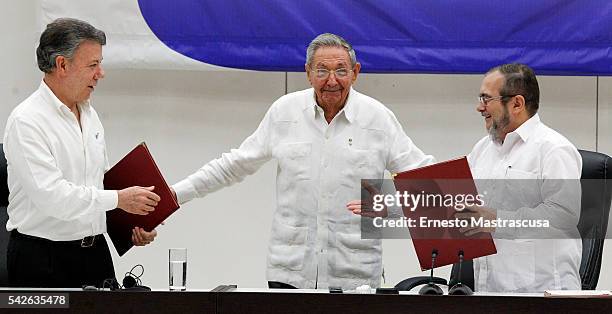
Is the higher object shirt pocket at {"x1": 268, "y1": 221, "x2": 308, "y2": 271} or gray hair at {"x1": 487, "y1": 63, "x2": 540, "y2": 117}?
gray hair at {"x1": 487, "y1": 63, "x2": 540, "y2": 117}

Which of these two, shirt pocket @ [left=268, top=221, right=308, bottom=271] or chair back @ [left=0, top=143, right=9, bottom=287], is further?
chair back @ [left=0, top=143, right=9, bottom=287]

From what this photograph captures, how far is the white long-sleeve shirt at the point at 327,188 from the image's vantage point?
129 inches

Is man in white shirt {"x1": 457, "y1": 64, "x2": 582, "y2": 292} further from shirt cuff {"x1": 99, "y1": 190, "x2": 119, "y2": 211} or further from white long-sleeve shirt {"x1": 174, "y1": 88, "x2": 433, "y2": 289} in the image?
shirt cuff {"x1": 99, "y1": 190, "x2": 119, "y2": 211}

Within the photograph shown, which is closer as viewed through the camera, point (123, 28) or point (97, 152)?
point (97, 152)

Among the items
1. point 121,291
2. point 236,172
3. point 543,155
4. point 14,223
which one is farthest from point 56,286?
point 543,155

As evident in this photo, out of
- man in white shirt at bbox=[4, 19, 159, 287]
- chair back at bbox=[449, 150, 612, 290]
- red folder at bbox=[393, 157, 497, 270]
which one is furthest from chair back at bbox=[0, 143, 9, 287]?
chair back at bbox=[449, 150, 612, 290]

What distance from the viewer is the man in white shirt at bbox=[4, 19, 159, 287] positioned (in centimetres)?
283

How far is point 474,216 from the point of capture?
2.86m

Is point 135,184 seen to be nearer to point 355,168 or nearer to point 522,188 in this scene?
point 355,168

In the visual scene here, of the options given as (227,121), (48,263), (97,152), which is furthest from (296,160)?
(227,121)

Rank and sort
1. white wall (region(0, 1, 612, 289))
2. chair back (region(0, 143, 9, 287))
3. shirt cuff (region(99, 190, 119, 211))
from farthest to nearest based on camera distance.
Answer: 1. white wall (region(0, 1, 612, 289))
2. chair back (region(0, 143, 9, 287))
3. shirt cuff (region(99, 190, 119, 211))

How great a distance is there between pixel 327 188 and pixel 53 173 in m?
0.96

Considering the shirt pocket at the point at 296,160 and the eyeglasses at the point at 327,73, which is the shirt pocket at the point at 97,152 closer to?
the shirt pocket at the point at 296,160

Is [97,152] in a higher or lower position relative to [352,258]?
higher
